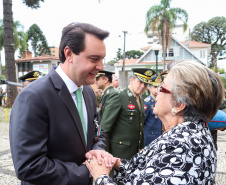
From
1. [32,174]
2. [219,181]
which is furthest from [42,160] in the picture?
[219,181]

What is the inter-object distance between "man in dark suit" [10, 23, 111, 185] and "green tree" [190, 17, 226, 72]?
53.9 m

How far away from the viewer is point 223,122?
2660mm

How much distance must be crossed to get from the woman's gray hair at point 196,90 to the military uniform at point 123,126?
2.06 m

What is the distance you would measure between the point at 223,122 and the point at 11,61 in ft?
38.2

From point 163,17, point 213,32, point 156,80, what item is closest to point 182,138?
point 156,80

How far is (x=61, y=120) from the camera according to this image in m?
1.50

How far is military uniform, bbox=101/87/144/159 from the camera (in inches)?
139

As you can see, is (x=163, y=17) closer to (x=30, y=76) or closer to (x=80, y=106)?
(x=30, y=76)

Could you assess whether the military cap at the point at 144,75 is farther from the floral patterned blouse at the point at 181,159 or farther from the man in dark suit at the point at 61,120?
the floral patterned blouse at the point at 181,159

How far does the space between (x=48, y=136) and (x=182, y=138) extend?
84 cm

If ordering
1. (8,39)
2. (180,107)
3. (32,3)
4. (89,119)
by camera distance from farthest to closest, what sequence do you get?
(32,3) → (8,39) → (89,119) → (180,107)

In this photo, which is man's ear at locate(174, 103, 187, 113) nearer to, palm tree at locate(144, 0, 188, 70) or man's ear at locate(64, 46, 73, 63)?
man's ear at locate(64, 46, 73, 63)

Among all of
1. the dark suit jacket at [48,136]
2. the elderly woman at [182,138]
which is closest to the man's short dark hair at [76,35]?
the dark suit jacket at [48,136]

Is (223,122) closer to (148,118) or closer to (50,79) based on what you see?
(148,118)
